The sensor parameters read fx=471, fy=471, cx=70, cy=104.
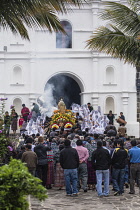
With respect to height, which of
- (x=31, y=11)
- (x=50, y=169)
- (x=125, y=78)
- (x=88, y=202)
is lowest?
(x=88, y=202)

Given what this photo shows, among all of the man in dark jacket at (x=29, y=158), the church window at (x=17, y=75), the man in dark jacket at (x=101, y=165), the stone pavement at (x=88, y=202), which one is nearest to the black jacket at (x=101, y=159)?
Result: the man in dark jacket at (x=101, y=165)

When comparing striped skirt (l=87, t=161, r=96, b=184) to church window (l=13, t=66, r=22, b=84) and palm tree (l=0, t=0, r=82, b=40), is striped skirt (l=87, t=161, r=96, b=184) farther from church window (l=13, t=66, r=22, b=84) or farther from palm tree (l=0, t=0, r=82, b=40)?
church window (l=13, t=66, r=22, b=84)

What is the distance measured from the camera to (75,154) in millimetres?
12562

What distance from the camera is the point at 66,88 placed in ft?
108

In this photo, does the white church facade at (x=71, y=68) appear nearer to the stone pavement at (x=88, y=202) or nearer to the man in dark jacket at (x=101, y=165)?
the stone pavement at (x=88, y=202)

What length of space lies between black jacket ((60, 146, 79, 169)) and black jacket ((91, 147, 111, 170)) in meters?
0.49

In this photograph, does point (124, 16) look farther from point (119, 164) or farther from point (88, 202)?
point (88, 202)

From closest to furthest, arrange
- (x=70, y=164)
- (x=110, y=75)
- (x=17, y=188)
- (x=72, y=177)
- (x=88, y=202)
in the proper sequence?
(x=17, y=188) < (x=88, y=202) < (x=70, y=164) < (x=72, y=177) < (x=110, y=75)

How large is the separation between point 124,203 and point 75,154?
196cm

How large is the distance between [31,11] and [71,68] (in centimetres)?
2127

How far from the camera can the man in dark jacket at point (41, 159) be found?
13586 mm

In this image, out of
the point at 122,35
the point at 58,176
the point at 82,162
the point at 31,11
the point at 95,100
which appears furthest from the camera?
the point at 95,100

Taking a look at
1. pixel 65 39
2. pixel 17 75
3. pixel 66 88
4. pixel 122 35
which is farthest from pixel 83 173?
pixel 66 88

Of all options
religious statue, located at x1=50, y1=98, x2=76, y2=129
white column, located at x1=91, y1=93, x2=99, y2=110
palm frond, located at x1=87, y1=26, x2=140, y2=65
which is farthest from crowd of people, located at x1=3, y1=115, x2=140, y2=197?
white column, located at x1=91, y1=93, x2=99, y2=110
